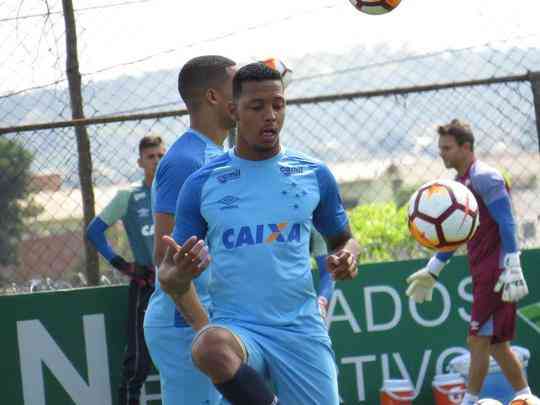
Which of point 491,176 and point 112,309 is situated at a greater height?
point 491,176

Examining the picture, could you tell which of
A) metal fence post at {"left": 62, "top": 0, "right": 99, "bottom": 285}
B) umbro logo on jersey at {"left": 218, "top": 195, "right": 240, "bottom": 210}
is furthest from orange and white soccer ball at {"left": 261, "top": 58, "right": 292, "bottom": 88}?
umbro logo on jersey at {"left": 218, "top": 195, "right": 240, "bottom": 210}

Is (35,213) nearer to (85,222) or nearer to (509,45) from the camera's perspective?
(85,222)

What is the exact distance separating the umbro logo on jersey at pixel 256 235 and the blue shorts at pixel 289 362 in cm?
32

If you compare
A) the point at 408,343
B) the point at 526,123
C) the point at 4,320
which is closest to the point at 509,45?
the point at 526,123

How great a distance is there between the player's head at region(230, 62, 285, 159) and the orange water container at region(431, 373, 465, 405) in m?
4.07

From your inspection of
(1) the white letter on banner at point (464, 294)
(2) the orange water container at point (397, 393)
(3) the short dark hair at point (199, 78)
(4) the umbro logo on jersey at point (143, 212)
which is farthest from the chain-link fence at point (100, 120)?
(3) the short dark hair at point (199, 78)

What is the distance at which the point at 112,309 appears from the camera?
8680 millimetres

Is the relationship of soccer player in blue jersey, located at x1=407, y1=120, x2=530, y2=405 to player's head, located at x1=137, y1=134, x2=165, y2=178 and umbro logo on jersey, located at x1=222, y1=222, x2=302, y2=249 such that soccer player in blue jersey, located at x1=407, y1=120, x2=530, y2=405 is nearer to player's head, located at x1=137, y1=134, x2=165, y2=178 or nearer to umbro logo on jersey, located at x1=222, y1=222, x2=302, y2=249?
player's head, located at x1=137, y1=134, x2=165, y2=178

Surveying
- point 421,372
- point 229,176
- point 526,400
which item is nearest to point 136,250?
point 421,372

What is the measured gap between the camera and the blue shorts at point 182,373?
5.71 m

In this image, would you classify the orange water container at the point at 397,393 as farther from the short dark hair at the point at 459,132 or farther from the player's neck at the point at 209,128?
the player's neck at the point at 209,128

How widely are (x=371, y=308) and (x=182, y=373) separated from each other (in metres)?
3.45

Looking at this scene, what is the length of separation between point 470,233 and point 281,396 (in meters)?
3.12

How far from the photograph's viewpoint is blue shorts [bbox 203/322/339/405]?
5.02m
